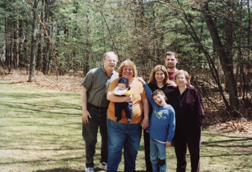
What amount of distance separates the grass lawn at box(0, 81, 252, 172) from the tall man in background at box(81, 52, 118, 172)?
26.7 inches

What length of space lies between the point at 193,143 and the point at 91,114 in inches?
63.0

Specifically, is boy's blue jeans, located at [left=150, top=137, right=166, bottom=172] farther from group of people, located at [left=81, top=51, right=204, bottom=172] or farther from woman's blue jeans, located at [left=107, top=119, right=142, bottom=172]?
woman's blue jeans, located at [left=107, top=119, right=142, bottom=172]

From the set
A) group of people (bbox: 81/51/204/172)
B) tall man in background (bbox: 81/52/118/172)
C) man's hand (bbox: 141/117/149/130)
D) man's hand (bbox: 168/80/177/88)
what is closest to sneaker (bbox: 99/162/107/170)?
tall man in background (bbox: 81/52/118/172)

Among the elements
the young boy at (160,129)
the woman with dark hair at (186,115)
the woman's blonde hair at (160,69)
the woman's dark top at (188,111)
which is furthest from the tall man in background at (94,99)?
the woman's dark top at (188,111)

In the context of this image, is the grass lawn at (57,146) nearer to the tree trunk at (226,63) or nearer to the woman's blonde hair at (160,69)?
the woman's blonde hair at (160,69)

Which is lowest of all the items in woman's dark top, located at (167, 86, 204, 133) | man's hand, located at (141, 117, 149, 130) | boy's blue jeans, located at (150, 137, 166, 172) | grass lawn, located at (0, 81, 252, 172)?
grass lawn, located at (0, 81, 252, 172)

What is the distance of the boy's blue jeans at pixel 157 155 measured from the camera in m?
3.11

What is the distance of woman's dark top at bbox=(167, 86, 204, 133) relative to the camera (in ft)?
10.4

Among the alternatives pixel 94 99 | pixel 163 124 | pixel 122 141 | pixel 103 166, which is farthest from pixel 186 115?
pixel 103 166

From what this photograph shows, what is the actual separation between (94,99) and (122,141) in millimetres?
771

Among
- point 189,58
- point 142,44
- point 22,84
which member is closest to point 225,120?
point 189,58

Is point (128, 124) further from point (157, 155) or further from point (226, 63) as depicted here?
point (226, 63)

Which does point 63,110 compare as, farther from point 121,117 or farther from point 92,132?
point 121,117

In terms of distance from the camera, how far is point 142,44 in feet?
30.0
